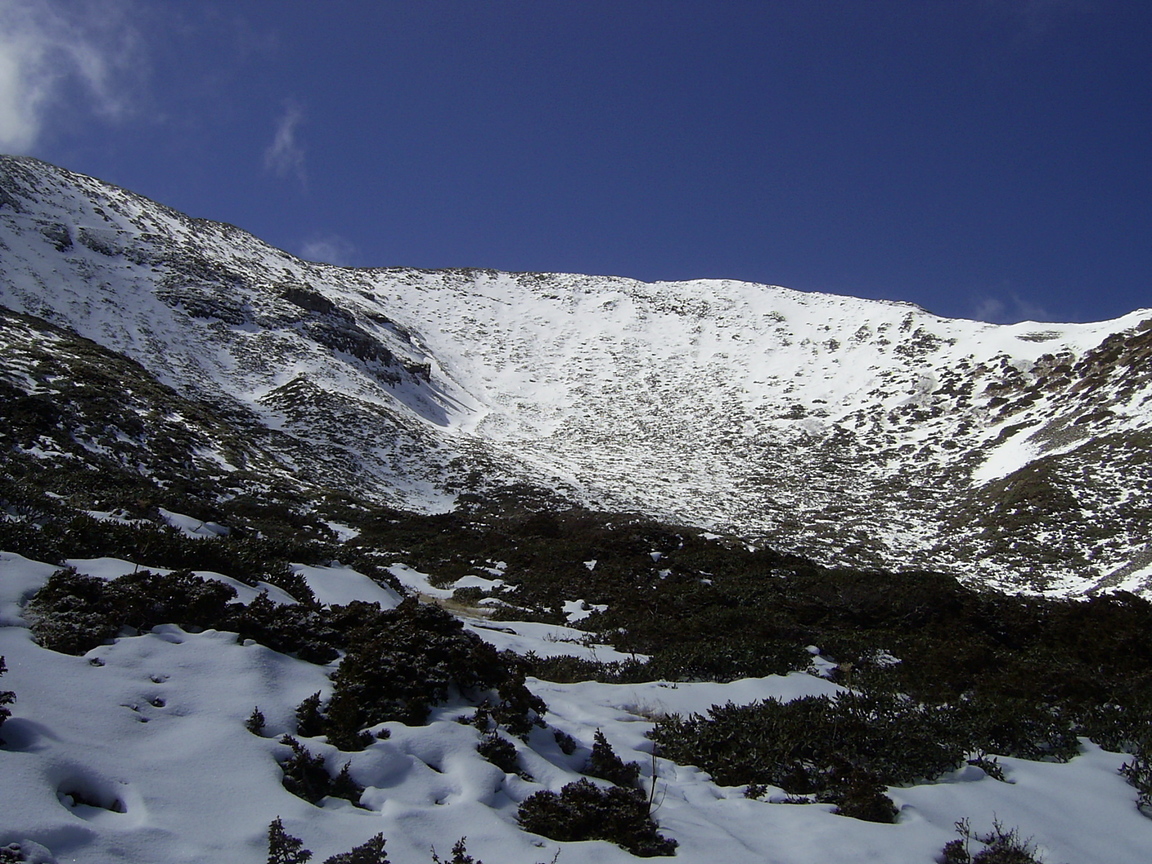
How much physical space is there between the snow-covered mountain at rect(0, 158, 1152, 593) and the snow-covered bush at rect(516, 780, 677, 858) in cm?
2240

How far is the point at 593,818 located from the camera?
17.5 feet

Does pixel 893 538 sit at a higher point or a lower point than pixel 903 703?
higher

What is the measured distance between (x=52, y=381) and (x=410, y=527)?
14.2m

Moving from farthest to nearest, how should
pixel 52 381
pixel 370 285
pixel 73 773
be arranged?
pixel 370 285 < pixel 52 381 < pixel 73 773

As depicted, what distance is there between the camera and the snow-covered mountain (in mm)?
31938

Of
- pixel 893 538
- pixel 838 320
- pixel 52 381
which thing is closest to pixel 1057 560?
pixel 893 538

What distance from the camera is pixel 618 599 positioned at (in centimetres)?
1532

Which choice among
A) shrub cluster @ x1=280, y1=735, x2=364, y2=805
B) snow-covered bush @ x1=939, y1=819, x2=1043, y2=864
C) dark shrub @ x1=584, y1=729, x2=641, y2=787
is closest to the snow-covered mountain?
shrub cluster @ x1=280, y1=735, x2=364, y2=805

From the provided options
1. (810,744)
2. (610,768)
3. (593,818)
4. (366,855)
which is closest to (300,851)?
(366,855)

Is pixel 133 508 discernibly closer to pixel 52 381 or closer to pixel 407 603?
pixel 407 603

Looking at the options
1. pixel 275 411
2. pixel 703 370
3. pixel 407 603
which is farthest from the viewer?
pixel 703 370

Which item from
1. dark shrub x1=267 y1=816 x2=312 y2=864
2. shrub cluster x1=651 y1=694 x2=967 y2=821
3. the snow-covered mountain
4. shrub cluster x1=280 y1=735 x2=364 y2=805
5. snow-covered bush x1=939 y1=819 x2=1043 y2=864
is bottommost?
dark shrub x1=267 y1=816 x2=312 y2=864

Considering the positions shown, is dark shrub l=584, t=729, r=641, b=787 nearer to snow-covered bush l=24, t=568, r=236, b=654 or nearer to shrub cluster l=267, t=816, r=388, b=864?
shrub cluster l=267, t=816, r=388, b=864

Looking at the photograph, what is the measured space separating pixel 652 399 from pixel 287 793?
58.7m
